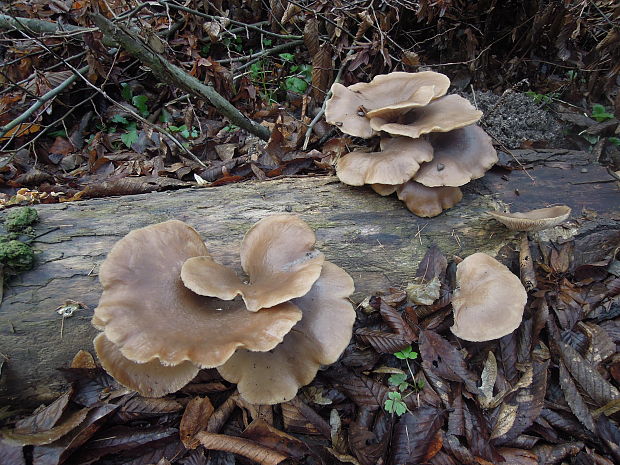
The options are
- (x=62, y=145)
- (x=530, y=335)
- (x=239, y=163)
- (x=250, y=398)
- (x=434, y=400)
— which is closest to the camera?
(x=250, y=398)

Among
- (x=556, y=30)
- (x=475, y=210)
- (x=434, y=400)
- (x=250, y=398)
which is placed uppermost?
(x=556, y=30)

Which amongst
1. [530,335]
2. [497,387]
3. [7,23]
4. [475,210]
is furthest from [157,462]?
[7,23]

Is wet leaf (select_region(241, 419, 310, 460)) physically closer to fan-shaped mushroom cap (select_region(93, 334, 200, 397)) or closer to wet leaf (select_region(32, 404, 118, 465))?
fan-shaped mushroom cap (select_region(93, 334, 200, 397))

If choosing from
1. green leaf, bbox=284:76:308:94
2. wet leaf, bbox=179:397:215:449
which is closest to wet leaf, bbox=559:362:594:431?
wet leaf, bbox=179:397:215:449

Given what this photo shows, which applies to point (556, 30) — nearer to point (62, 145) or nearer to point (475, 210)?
point (475, 210)

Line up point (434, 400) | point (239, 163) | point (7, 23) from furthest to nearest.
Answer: point (7, 23), point (239, 163), point (434, 400)

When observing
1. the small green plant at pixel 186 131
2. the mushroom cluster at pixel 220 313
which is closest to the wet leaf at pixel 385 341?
the mushroom cluster at pixel 220 313

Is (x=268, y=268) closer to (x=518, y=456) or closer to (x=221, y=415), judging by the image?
(x=221, y=415)
